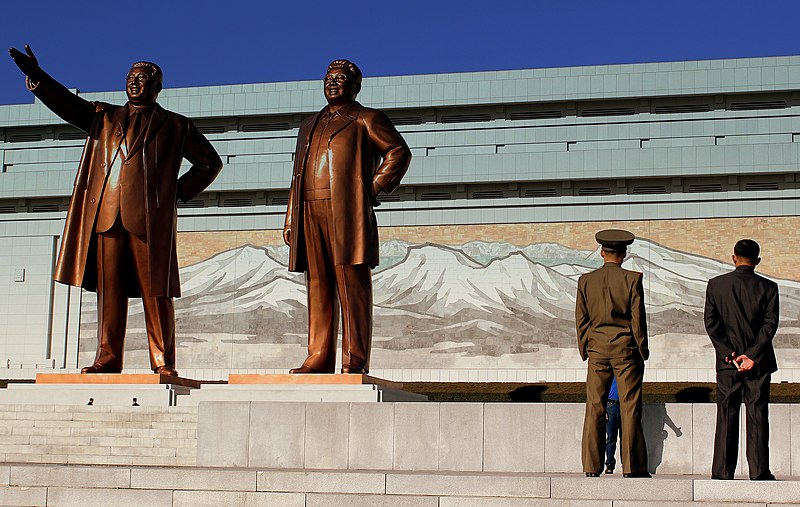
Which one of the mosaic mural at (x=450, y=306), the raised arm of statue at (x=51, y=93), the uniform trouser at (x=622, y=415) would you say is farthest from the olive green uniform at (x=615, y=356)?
the mosaic mural at (x=450, y=306)

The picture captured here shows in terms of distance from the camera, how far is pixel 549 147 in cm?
2619

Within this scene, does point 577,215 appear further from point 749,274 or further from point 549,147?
point 749,274

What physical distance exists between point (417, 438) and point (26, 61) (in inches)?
187

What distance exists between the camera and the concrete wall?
267 inches

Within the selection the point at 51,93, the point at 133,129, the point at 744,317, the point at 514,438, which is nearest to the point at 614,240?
the point at 744,317

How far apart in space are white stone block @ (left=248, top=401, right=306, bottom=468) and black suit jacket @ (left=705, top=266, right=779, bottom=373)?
9.41 feet

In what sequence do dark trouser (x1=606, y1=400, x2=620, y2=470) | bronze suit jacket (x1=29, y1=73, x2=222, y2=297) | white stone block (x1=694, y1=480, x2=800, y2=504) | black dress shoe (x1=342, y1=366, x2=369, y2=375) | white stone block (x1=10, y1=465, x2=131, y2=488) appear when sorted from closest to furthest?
white stone block (x1=694, y1=480, x2=800, y2=504) → white stone block (x1=10, y1=465, x2=131, y2=488) → dark trouser (x1=606, y1=400, x2=620, y2=470) → black dress shoe (x1=342, y1=366, x2=369, y2=375) → bronze suit jacket (x1=29, y1=73, x2=222, y2=297)

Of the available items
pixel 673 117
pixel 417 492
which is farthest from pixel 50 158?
pixel 417 492

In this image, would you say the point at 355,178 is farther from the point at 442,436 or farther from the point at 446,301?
the point at 446,301

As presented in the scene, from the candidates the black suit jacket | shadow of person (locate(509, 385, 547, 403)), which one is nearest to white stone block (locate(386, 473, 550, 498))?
the black suit jacket

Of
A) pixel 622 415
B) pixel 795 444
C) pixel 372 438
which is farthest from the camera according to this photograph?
pixel 372 438

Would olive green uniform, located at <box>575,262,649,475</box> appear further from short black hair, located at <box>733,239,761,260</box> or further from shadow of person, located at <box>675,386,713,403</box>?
shadow of person, located at <box>675,386,713,403</box>

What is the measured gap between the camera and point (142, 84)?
9.03 meters

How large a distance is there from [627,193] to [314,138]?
1696 centimetres
